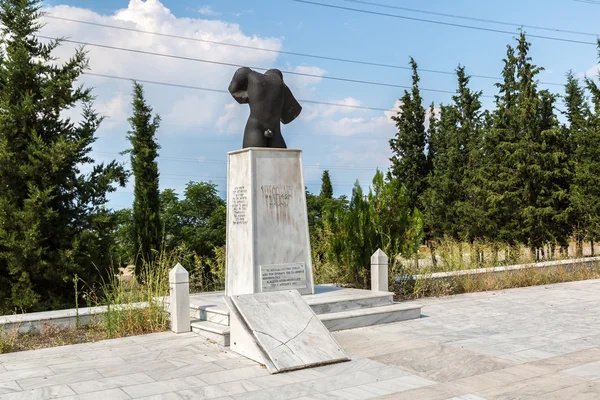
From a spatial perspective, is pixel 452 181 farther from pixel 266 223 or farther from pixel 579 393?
pixel 579 393

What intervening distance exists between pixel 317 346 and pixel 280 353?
20.7 inches

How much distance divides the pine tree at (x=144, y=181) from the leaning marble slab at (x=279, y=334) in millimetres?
9688

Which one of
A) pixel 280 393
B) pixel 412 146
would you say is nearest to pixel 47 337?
pixel 280 393

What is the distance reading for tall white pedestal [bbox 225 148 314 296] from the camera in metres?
8.93

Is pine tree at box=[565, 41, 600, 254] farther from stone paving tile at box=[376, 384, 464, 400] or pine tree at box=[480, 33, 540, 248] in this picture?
stone paving tile at box=[376, 384, 464, 400]

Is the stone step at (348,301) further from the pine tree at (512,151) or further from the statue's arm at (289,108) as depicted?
the pine tree at (512,151)

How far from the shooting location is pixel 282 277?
9125 millimetres

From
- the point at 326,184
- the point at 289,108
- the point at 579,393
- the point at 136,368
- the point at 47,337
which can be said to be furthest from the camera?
the point at 326,184

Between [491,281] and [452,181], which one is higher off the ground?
[452,181]

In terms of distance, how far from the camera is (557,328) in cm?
855

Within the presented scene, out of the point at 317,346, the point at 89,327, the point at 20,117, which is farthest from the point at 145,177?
the point at 317,346

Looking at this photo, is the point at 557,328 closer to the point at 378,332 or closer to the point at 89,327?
the point at 378,332

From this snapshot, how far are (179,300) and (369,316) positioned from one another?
298 centimetres

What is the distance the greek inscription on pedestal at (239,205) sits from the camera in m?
9.06
